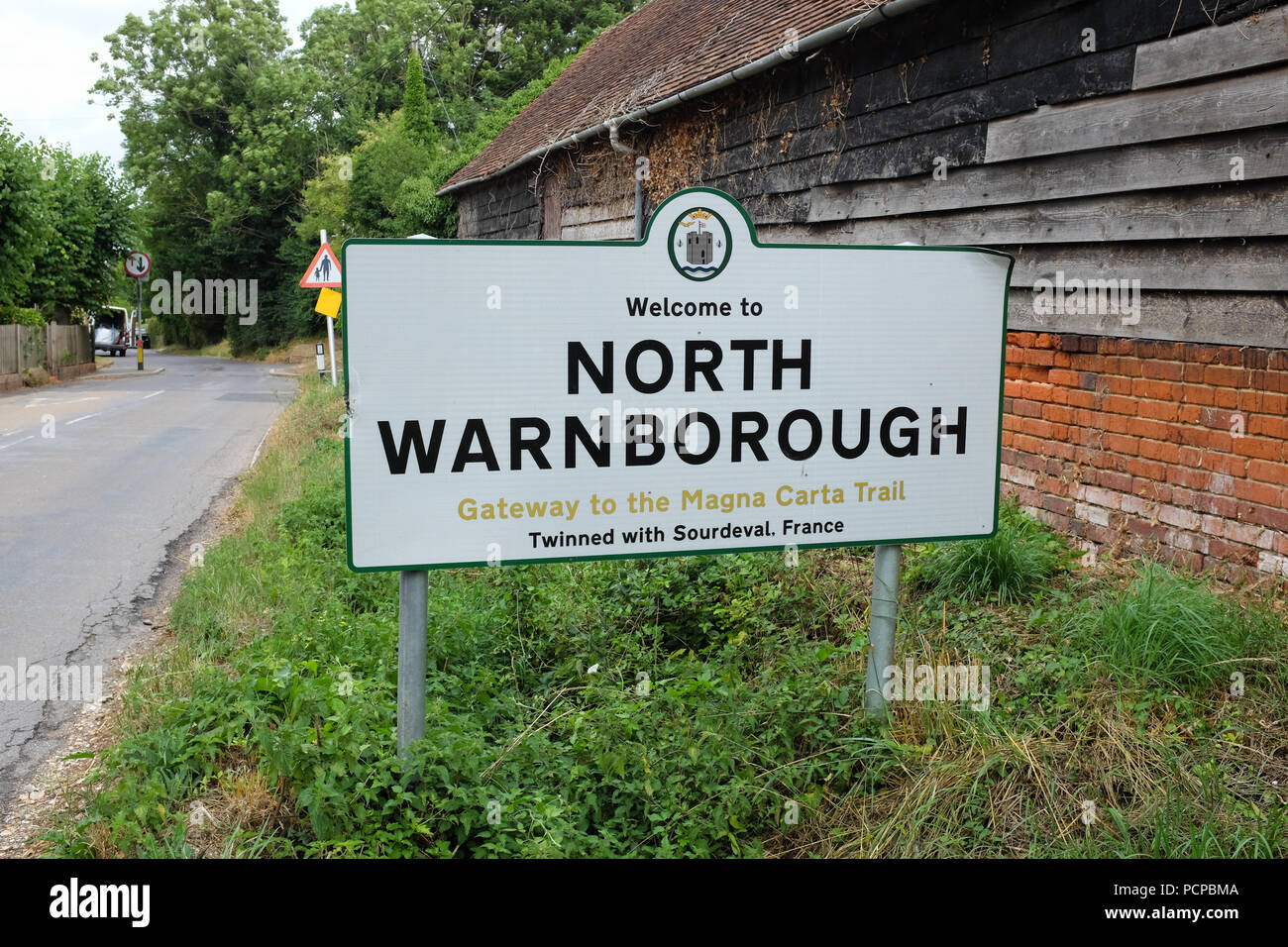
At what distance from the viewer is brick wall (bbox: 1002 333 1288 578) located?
4.62m

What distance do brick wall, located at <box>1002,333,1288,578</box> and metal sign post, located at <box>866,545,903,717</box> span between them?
1.97 m

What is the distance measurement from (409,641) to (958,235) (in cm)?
465

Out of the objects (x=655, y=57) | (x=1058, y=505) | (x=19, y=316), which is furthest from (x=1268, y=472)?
(x=19, y=316)

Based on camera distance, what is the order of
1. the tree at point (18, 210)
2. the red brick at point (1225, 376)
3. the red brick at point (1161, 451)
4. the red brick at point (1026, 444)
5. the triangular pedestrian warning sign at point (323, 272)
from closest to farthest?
1. the red brick at point (1225, 376)
2. the red brick at point (1161, 451)
3. the red brick at point (1026, 444)
4. the triangular pedestrian warning sign at point (323, 272)
5. the tree at point (18, 210)

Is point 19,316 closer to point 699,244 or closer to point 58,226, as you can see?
point 58,226

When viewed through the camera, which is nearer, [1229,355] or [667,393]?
[667,393]

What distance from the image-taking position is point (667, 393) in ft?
11.5

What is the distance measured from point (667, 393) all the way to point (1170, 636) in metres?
2.09

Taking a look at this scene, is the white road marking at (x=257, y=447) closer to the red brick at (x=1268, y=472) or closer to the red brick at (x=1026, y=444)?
the red brick at (x=1026, y=444)

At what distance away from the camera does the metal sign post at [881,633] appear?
3723 millimetres

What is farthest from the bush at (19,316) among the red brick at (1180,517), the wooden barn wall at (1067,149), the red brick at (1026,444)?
the red brick at (1180,517)

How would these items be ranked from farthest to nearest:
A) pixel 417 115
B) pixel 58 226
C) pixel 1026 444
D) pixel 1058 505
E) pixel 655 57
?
pixel 417 115, pixel 58 226, pixel 655 57, pixel 1026 444, pixel 1058 505

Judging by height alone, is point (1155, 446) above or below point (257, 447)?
above

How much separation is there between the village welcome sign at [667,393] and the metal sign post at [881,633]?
17 cm
